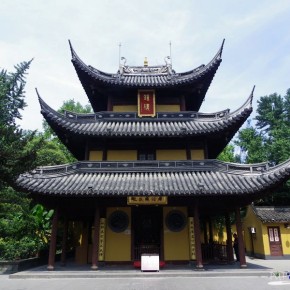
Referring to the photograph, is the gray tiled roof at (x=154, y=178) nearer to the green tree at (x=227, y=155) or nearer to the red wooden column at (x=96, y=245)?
the red wooden column at (x=96, y=245)

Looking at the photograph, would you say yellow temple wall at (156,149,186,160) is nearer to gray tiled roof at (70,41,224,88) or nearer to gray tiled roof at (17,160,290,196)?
gray tiled roof at (17,160,290,196)

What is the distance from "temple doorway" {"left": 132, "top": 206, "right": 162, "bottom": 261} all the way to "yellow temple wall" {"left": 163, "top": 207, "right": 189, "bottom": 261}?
1.24 ft

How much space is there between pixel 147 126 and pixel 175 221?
5527mm

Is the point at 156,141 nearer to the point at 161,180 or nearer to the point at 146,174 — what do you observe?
the point at 146,174

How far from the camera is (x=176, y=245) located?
49.0 ft

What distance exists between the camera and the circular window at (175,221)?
1517cm

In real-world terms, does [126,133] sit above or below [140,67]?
below

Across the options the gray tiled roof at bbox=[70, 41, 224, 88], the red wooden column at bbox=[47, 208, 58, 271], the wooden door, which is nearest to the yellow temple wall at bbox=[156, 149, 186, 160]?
the gray tiled roof at bbox=[70, 41, 224, 88]

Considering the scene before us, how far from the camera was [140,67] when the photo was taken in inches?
870

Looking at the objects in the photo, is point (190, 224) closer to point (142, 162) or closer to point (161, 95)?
point (142, 162)

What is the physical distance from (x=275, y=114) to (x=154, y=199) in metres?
36.0

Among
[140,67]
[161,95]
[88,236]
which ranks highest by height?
[140,67]

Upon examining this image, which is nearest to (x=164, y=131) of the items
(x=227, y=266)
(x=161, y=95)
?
(x=161, y=95)

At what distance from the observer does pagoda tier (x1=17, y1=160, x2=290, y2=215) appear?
1324cm
